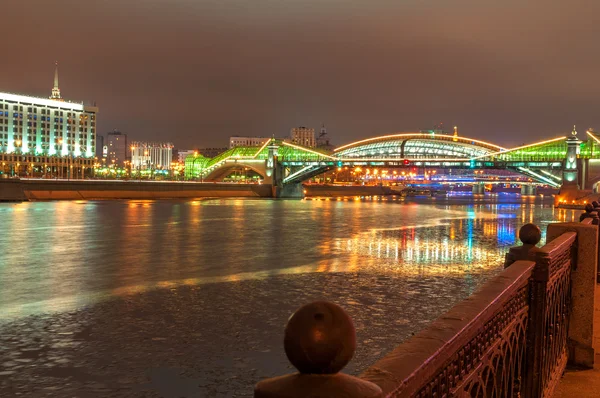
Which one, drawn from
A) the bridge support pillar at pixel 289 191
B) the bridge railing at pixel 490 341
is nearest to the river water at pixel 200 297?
the bridge railing at pixel 490 341

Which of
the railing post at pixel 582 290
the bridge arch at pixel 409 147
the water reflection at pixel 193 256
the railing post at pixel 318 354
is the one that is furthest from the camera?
the bridge arch at pixel 409 147

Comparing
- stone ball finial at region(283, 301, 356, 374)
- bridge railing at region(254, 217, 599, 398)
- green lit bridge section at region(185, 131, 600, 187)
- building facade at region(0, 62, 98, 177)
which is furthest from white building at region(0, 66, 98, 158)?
stone ball finial at region(283, 301, 356, 374)

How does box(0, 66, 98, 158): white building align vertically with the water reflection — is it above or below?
above

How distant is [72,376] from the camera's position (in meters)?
6.81

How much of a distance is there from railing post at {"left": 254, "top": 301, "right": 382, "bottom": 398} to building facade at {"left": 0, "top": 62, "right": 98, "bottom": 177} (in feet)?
441

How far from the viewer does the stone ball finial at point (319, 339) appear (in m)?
1.65

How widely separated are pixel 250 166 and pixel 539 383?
105 meters

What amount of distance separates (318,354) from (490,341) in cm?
182

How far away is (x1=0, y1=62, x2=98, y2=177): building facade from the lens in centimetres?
13325

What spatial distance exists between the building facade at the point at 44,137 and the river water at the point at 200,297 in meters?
117

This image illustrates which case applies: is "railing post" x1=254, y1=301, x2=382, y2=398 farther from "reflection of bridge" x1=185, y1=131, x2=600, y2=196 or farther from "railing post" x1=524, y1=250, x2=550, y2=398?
"reflection of bridge" x1=185, y1=131, x2=600, y2=196

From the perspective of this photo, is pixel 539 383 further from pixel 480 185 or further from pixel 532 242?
pixel 480 185

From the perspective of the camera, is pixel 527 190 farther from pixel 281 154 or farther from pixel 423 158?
pixel 281 154

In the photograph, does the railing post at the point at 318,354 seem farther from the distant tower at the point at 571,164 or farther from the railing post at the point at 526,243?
the distant tower at the point at 571,164
